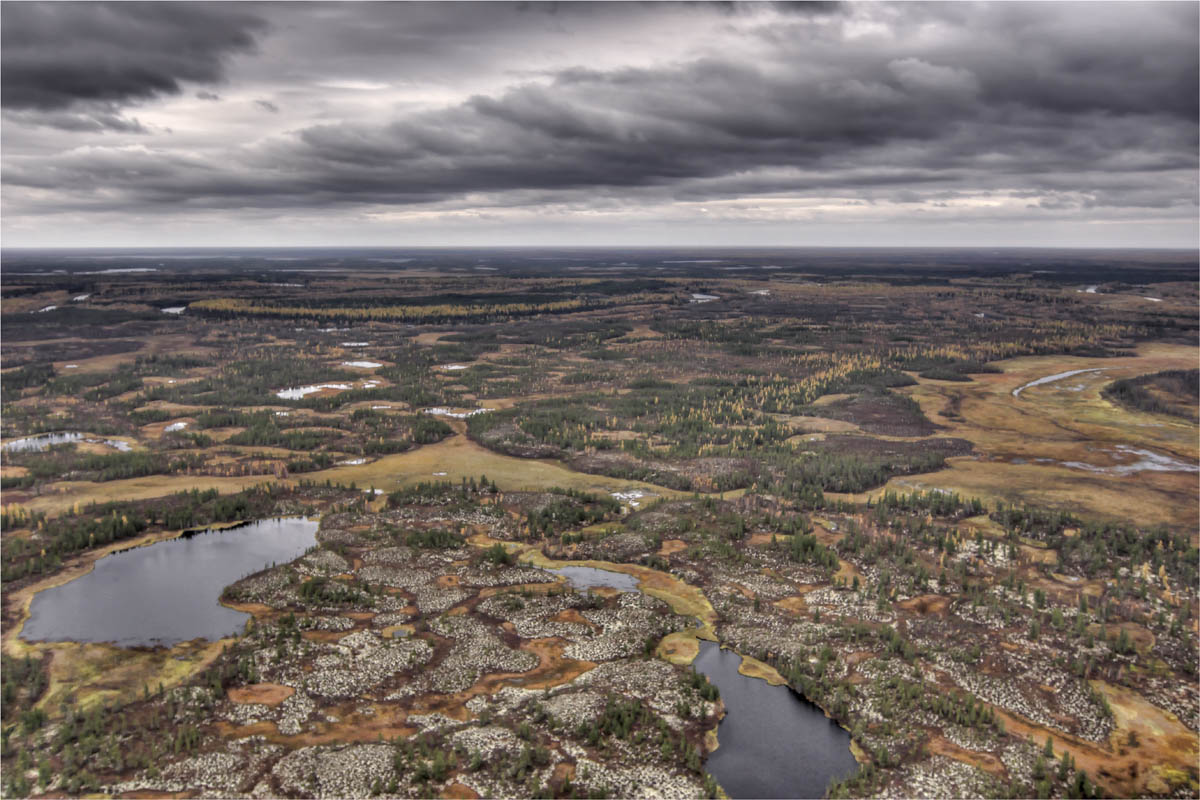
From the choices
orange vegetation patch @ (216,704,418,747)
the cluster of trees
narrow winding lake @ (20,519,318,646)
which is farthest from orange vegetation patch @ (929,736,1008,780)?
the cluster of trees

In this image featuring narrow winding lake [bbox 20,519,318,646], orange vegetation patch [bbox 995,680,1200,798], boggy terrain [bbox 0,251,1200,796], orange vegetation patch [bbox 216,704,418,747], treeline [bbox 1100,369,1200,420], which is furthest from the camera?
treeline [bbox 1100,369,1200,420]

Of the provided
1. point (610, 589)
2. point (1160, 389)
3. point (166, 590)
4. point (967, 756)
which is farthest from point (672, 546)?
point (1160, 389)

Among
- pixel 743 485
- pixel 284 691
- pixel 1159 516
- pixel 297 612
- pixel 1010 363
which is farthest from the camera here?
pixel 1010 363

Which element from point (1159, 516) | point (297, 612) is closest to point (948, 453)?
point (1159, 516)

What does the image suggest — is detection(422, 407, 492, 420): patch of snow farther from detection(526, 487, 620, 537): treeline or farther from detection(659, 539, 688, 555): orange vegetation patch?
detection(659, 539, 688, 555): orange vegetation patch

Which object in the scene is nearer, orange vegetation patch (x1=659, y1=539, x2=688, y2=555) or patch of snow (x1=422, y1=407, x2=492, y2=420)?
orange vegetation patch (x1=659, y1=539, x2=688, y2=555)

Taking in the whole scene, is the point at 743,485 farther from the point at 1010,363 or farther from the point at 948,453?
the point at 1010,363
